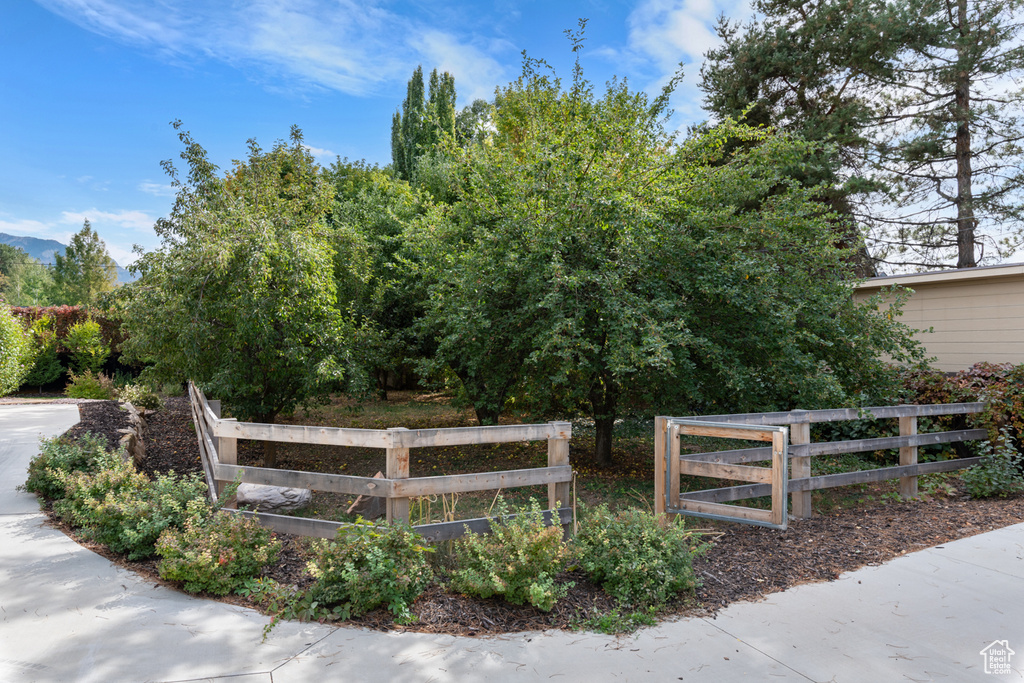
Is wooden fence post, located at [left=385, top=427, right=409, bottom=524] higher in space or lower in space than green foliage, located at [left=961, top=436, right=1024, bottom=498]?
higher

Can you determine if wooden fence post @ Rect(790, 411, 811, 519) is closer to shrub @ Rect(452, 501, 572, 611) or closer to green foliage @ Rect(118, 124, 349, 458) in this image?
shrub @ Rect(452, 501, 572, 611)

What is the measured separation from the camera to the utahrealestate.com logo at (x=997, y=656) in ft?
8.93

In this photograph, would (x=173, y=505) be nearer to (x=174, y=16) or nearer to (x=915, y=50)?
(x=174, y=16)

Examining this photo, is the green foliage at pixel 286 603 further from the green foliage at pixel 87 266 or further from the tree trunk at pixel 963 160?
the green foliage at pixel 87 266

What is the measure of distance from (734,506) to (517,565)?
2.09 m

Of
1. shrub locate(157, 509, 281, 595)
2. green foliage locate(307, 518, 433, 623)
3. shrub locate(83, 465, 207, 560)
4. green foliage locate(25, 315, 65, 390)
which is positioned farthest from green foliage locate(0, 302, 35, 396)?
green foliage locate(307, 518, 433, 623)

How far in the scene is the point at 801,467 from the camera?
5215mm

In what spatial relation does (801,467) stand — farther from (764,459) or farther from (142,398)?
(142,398)

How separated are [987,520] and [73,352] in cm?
2212

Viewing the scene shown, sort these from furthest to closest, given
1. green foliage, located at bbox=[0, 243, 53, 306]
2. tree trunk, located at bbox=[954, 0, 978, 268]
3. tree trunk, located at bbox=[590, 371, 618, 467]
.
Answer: green foliage, located at bbox=[0, 243, 53, 306], tree trunk, located at bbox=[954, 0, 978, 268], tree trunk, located at bbox=[590, 371, 618, 467]

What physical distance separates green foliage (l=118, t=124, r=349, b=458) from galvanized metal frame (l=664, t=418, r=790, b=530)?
4.84m

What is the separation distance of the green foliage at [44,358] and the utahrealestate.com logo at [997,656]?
21.4m

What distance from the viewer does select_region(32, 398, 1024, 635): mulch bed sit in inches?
126

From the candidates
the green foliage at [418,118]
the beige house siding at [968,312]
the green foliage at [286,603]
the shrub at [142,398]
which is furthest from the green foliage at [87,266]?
the beige house siding at [968,312]
